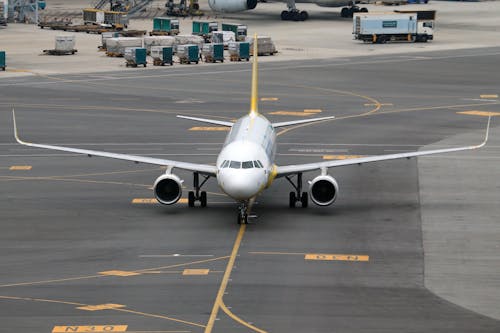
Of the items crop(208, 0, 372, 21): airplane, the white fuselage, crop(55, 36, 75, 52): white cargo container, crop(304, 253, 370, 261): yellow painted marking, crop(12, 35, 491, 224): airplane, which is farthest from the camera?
crop(208, 0, 372, 21): airplane

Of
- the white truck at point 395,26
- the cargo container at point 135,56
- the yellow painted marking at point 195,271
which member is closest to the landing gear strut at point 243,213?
the yellow painted marking at point 195,271

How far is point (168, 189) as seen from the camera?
5447 centimetres

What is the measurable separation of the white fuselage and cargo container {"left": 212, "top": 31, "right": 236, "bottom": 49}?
78.5 metres

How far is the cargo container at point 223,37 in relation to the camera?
13250 centimetres

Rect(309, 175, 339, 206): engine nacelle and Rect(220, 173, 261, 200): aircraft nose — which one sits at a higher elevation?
Rect(220, 173, 261, 200): aircraft nose

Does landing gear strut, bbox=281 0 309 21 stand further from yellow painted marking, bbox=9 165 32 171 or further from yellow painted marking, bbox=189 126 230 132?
yellow painted marking, bbox=9 165 32 171

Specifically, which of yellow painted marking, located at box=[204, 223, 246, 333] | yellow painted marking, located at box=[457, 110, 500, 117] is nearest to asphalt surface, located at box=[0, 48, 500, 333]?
yellow painted marking, located at box=[204, 223, 246, 333]

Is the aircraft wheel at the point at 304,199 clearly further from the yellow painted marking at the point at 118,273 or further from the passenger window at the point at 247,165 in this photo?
the yellow painted marking at the point at 118,273

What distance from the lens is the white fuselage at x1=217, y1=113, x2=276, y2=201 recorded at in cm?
5078

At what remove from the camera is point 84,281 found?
144ft

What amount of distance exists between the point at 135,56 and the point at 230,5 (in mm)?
42791

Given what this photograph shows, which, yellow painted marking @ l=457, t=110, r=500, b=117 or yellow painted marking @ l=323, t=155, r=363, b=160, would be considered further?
yellow painted marking @ l=457, t=110, r=500, b=117

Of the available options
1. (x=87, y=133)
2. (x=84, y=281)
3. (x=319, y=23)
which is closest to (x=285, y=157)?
(x=87, y=133)

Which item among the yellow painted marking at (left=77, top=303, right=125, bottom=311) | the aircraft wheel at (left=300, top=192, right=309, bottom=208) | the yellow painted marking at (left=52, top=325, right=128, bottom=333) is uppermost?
the aircraft wheel at (left=300, top=192, right=309, bottom=208)
